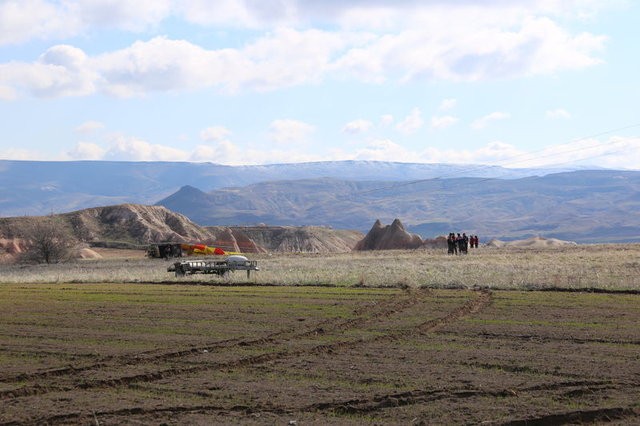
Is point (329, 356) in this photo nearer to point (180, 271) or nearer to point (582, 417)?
point (582, 417)

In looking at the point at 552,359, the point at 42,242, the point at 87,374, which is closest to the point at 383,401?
the point at 552,359

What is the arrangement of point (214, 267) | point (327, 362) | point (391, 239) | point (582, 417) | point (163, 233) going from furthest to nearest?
point (163, 233) < point (391, 239) < point (214, 267) < point (327, 362) < point (582, 417)

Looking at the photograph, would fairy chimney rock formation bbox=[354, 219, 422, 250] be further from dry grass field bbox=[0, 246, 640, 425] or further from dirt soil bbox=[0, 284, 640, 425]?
dirt soil bbox=[0, 284, 640, 425]

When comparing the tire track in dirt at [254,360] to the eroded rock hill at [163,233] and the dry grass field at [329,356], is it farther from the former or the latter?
the eroded rock hill at [163,233]

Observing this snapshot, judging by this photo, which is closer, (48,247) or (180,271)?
(180,271)

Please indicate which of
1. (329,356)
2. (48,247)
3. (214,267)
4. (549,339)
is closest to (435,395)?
(329,356)

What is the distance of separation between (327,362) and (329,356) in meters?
0.70

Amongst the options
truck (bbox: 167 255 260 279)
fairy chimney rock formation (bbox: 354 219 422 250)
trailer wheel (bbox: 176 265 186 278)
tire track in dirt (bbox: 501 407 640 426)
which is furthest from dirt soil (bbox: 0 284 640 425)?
fairy chimney rock formation (bbox: 354 219 422 250)

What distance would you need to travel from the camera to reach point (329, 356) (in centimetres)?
1595

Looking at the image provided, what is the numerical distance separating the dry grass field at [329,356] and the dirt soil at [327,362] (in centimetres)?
4

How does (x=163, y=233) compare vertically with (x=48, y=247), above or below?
below

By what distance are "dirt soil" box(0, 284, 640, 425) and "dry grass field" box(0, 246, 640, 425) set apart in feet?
0.13

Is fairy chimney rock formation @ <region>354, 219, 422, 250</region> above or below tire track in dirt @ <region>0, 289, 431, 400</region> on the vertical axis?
below

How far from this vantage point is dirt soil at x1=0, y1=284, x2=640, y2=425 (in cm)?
1152
